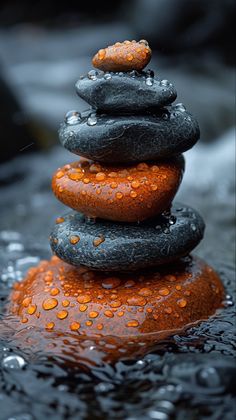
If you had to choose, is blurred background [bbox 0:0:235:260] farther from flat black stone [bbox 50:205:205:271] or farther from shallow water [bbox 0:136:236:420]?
shallow water [bbox 0:136:236:420]

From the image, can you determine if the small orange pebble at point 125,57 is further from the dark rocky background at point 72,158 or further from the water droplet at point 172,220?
the dark rocky background at point 72,158

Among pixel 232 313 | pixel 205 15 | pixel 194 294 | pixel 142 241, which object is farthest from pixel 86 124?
pixel 205 15

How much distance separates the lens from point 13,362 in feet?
9.53

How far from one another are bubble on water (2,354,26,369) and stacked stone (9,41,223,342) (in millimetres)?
263

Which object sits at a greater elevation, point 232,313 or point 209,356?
point 209,356

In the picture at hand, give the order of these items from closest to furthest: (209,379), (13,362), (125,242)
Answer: (209,379) → (13,362) → (125,242)

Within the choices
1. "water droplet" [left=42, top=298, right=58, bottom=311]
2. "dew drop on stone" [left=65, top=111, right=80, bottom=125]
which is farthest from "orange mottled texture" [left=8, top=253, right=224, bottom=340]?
"dew drop on stone" [left=65, top=111, right=80, bottom=125]

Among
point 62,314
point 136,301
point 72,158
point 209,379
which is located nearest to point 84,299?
point 62,314

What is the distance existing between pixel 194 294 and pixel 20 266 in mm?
1572

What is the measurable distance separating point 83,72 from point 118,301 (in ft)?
29.7

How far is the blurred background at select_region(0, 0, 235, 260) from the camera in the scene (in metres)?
6.70

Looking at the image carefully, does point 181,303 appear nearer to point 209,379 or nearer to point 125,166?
point 209,379

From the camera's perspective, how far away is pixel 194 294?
329cm

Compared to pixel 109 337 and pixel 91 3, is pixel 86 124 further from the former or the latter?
pixel 91 3
